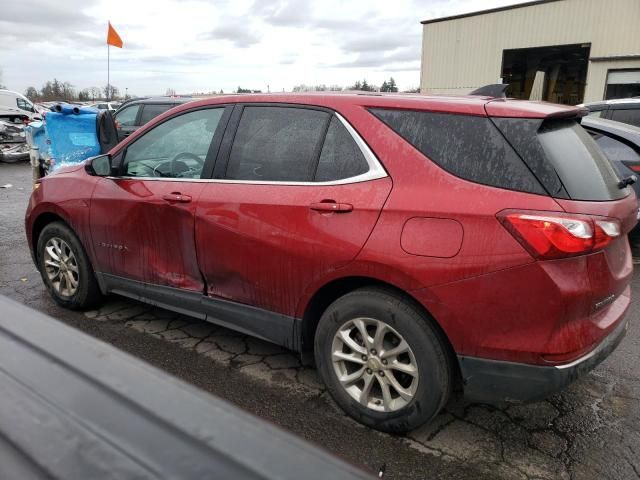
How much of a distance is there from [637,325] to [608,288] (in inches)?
80.8

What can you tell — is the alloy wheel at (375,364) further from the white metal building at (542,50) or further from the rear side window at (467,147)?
the white metal building at (542,50)

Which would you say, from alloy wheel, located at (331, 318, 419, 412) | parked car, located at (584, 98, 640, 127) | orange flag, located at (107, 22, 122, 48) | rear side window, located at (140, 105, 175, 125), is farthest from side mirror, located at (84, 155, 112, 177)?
orange flag, located at (107, 22, 122, 48)

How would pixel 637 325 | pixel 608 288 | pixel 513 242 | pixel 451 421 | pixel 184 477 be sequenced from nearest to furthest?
pixel 184 477 → pixel 513 242 → pixel 608 288 → pixel 451 421 → pixel 637 325

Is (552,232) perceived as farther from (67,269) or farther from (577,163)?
(67,269)

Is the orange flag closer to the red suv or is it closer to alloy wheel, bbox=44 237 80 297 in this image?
alloy wheel, bbox=44 237 80 297

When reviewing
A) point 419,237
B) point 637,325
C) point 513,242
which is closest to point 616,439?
point 513,242

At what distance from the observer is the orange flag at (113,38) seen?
13234 millimetres

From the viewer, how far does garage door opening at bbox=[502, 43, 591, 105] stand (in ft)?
78.0

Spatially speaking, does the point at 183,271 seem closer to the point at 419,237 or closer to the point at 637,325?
the point at 419,237

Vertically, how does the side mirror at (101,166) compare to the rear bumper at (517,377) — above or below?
above

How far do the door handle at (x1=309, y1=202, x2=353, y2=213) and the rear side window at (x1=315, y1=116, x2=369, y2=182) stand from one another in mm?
150

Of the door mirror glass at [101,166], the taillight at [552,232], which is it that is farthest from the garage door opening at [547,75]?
the taillight at [552,232]

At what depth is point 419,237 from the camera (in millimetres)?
2410

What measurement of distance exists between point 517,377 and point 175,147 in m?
2.66
